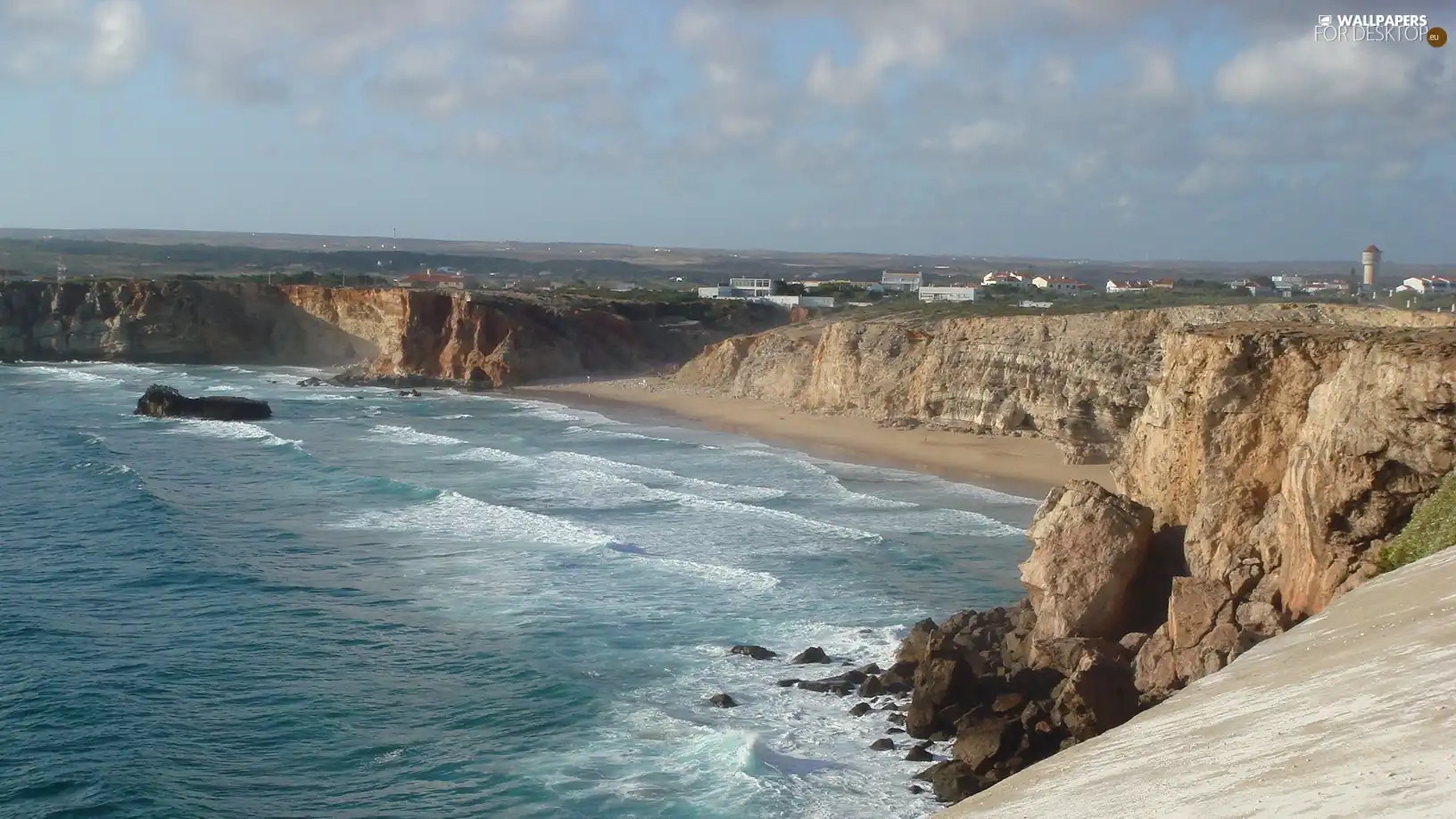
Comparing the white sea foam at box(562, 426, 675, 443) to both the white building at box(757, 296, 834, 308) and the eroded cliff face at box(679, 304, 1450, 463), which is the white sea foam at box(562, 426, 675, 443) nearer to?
the eroded cliff face at box(679, 304, 1450, 463)

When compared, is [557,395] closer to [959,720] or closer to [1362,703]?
[959,720]

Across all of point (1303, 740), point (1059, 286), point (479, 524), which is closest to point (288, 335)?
point (479, 524)

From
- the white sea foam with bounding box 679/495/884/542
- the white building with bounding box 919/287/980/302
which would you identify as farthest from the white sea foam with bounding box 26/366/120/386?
the white building with bounding box 919/287/980/302

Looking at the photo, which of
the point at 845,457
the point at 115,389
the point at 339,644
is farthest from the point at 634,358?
the point at 339,644

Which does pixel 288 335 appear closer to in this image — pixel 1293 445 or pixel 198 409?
pixel 198 409

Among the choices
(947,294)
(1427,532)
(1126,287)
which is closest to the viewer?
(1427,532)
